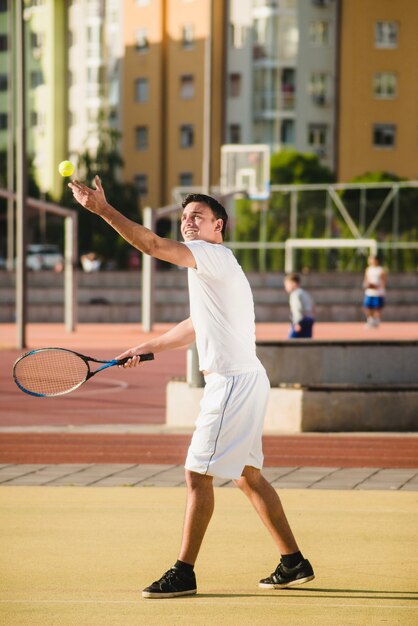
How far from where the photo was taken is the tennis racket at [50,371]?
7059 millimetres

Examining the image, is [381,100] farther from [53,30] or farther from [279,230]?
[279,230]

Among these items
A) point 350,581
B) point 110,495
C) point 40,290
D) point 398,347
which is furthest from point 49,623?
point 40,290

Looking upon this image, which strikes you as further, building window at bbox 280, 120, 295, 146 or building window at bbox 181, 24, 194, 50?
building window at bbox 181, 24, 194, 50

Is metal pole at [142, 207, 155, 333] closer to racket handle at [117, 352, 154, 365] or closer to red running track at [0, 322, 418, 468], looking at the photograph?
red running track at [0, 322, 418, 468]

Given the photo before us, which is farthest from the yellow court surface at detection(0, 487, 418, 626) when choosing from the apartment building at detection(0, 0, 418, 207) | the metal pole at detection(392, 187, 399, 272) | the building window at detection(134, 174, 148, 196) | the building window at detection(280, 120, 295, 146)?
the building window at detection(134, 174, 148, 196)

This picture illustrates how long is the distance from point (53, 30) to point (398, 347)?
288 feet

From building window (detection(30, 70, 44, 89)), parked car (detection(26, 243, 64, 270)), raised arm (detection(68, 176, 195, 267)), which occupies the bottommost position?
parked car (detection(26, 243, 64, 270))

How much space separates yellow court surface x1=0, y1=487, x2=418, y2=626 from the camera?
6078 millimetres

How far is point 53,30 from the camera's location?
323 ft

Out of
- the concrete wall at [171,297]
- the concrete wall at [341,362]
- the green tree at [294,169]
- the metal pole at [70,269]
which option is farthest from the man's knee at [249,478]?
the green tree at [294,169]

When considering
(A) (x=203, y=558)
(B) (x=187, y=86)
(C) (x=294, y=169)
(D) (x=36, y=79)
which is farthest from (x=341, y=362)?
(D) (x=36, y=79)

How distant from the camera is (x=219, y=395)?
6.37 m

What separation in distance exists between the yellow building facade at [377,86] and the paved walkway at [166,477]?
7609cm

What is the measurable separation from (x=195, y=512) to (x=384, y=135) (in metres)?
81.5
